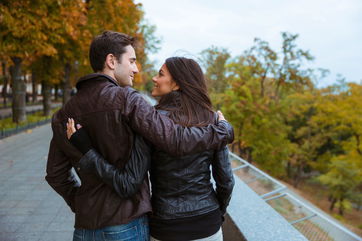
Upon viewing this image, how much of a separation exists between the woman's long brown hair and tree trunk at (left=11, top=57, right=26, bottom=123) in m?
14.1

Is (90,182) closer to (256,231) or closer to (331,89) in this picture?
(256,231)

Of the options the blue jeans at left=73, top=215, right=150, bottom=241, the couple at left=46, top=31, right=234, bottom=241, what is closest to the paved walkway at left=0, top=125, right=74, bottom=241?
Result: the blue jeans at left=73, top=215, right=150, bottom=241

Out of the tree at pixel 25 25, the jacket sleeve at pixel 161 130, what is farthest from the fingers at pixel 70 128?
the tree at pixel 25 25

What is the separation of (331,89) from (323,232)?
85.8ft

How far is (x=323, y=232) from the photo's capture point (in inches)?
177

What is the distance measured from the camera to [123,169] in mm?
1666

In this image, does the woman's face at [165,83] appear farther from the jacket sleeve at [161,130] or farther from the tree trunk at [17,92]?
the tree trunk at [17,92]

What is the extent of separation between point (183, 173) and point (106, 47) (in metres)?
0.81

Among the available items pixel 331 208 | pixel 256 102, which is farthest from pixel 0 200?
pixel 331 208

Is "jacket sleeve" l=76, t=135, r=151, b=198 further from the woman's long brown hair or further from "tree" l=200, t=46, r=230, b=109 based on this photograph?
"tree" l=200, t=46, r=230, b=109

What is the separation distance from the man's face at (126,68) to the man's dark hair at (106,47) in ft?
0.09

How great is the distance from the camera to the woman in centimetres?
175

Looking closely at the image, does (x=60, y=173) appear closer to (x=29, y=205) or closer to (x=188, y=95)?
(x=188, y=95)

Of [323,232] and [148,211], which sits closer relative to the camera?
[148,211]
